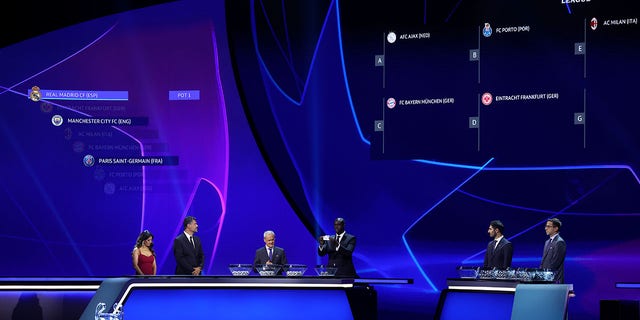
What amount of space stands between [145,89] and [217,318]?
409 centimetres

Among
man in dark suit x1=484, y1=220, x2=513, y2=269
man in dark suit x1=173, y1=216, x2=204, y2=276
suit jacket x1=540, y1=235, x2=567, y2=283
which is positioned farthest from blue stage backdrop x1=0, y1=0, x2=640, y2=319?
man in dark suit x1=173, y1=216, x2=204, y2=276

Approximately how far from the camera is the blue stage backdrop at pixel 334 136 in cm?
1063

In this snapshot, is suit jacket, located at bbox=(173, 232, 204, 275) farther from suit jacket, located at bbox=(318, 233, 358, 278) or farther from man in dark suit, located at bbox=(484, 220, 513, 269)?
man in dark suit, located at bbox=(484, 220, 513, 269)

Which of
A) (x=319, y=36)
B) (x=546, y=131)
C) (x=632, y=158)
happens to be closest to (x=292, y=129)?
(x=319, y=36)

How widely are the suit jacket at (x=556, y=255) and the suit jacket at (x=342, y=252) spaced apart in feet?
6.63

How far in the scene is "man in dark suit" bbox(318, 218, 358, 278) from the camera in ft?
34.0

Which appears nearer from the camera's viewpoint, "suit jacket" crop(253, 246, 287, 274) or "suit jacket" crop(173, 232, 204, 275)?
"suit jacket" crop(173, 232, 204, 275)

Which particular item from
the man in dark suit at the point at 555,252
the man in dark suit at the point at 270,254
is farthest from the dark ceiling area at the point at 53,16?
the man in dark suit at the point at 555,252

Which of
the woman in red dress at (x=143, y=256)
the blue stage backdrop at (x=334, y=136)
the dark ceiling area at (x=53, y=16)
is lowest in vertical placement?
the woman in red dress at (x=143, y=256)

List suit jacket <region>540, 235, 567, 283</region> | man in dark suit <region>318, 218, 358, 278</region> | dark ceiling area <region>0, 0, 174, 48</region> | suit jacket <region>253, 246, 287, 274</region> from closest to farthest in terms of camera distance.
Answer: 1. suit jacket <region>540, 235, 567, 283</region>
2. suit jacket <region>253, 246, 287, 274</region>
3. man in dark suit <region>318, 218, 358, 278</region>
4. dark ceiling area <region>0, 0, 174, 48</region>

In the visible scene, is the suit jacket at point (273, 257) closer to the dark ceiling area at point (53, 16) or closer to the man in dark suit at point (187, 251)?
the man in dark suit at point (187, 251)

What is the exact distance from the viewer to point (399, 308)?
11305mm

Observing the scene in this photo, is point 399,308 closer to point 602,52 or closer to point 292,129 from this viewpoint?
point 292,129

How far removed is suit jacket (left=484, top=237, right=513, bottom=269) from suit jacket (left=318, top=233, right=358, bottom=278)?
1452mm
